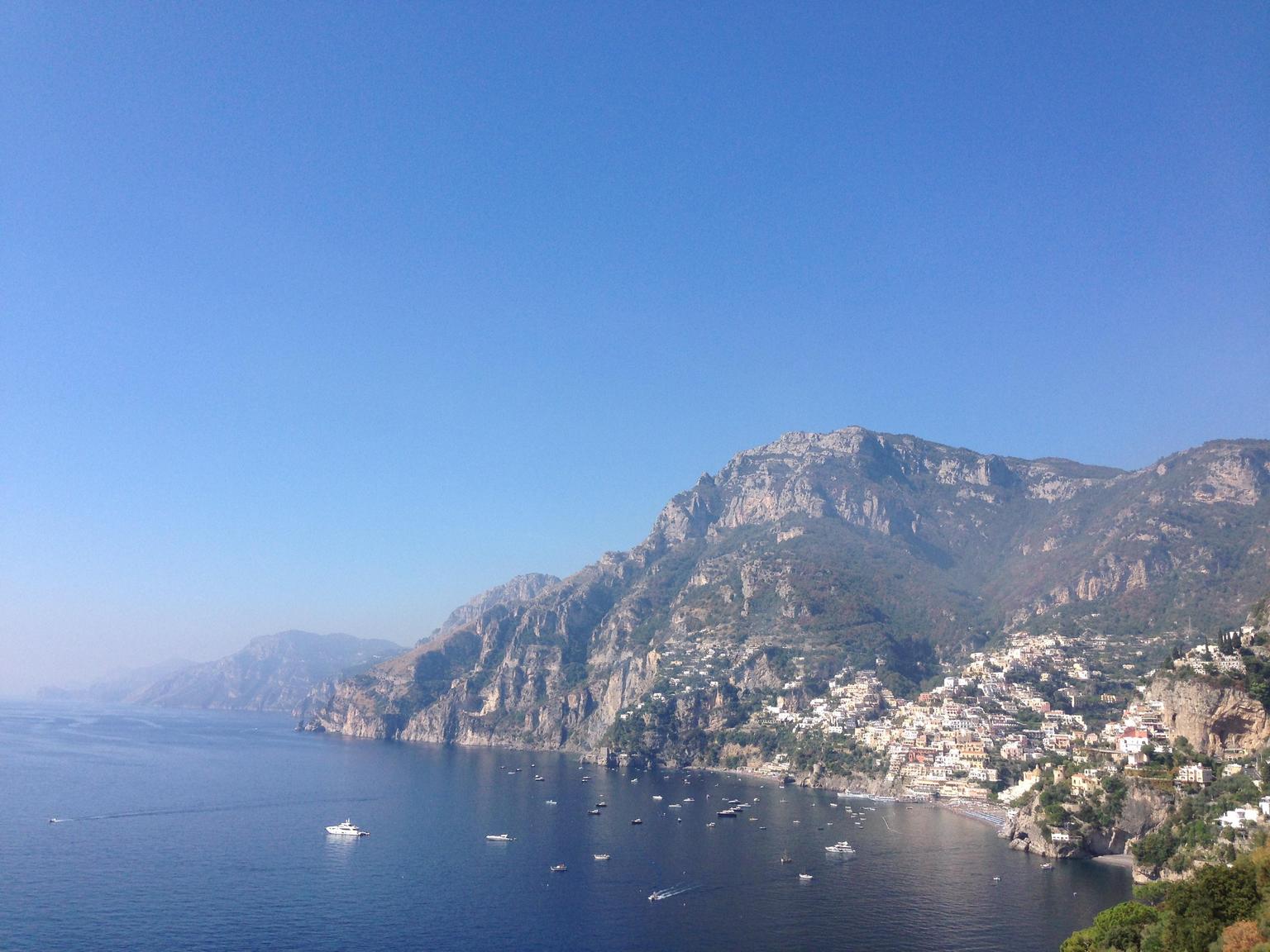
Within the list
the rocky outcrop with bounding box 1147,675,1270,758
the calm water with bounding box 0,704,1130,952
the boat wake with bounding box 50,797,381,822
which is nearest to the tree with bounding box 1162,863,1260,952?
the calm water with bounding box 0,704,1130,952

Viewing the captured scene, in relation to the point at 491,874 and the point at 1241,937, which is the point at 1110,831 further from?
the point at 491,874

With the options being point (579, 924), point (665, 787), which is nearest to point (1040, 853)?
point (579, 924)

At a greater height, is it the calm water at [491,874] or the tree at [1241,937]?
the tree at [1241,937]

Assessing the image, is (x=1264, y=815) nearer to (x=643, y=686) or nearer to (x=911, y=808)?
(x=911, y=808)

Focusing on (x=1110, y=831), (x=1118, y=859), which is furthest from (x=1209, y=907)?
(x=1110, y=831)

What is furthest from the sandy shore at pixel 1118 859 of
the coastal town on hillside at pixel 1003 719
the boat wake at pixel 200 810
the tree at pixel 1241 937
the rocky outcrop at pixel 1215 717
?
the boat wake at pixel 200 810

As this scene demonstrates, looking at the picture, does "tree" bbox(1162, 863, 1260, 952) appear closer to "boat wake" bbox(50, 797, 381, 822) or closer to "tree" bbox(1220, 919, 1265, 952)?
"tree" bbox(1220, 919, 1265, 952)

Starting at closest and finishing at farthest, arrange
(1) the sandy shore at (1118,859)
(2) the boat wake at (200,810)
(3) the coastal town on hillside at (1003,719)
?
(1) the sandy shore at (1118,859) < (3) the coastal town on hillside at (1003,719) < (2) the boat wake at (200,810)

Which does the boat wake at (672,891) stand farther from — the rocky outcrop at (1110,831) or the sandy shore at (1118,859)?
the sandy shore at (1118,859)
